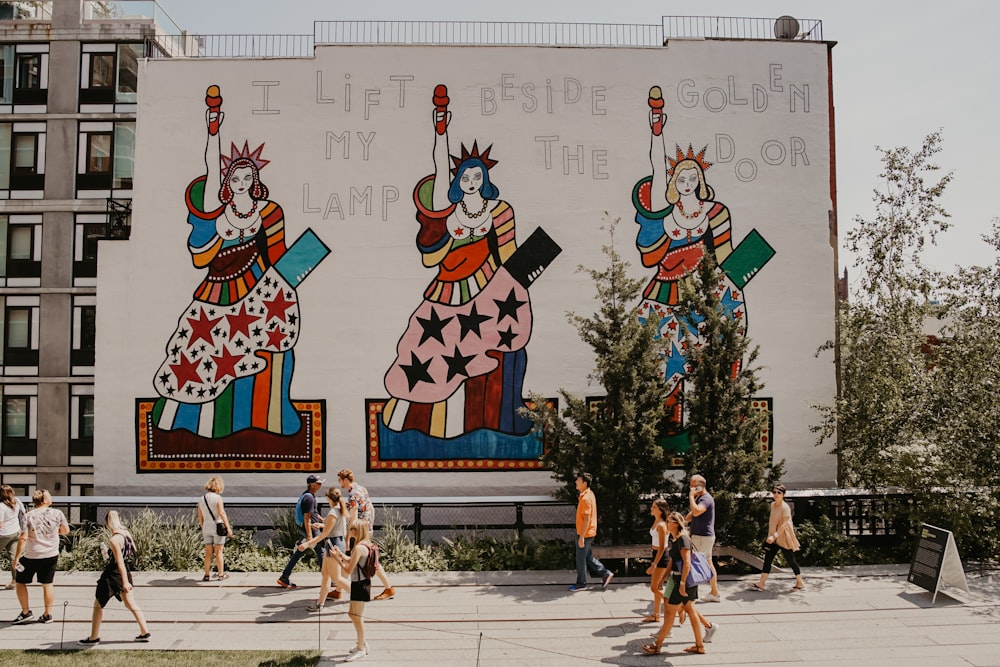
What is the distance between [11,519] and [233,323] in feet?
16.8

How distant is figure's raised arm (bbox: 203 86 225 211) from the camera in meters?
14.5

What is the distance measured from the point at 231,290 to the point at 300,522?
573cm

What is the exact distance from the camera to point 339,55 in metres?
14.5

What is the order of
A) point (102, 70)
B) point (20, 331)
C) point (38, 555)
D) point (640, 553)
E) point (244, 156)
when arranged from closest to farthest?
point (38, 555) < point (640, 553) < point (244, 156) < point (20, 331) < point (102, 70)

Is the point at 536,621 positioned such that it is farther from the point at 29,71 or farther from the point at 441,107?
the point at 29,71

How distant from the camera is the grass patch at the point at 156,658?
307 inches

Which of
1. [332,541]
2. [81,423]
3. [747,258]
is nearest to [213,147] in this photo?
[81,423]

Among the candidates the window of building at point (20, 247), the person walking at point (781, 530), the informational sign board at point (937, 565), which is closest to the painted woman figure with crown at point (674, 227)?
the person walking at point (781, 530)

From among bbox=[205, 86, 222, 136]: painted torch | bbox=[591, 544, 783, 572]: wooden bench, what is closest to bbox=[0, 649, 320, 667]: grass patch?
bbox=[591, 544, 783, 572]: wooden bench

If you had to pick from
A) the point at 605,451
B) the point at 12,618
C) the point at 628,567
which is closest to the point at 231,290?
the point at 12,618

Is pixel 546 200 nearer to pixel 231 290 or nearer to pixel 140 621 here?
pixel 231 290

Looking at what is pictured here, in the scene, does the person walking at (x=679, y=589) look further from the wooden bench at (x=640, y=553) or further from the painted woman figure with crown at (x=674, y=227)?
the painted woman figure with crown at (x=674, y=227)

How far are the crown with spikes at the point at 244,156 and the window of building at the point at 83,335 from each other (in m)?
5.02

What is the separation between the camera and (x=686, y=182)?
14.5 meters
